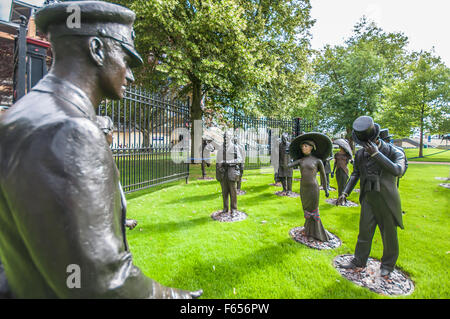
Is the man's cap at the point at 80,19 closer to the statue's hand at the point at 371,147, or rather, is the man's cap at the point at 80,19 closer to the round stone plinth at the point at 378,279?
the statue's hand at the point at 371,147

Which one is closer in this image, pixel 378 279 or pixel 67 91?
pixel 67 91

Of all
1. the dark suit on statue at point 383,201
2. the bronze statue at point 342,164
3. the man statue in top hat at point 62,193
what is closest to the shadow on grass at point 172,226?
the dark suit on statue at point 383,201

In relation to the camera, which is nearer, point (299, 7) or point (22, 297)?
point (22, 297)

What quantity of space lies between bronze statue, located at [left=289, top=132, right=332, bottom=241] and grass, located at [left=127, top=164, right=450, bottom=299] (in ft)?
1.76

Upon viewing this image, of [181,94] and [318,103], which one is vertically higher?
[318,103]

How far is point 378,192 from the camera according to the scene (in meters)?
3.54

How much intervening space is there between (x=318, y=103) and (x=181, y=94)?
21.1 m

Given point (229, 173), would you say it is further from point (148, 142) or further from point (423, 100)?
point (423, 100)

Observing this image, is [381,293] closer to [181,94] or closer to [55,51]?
[55,51]

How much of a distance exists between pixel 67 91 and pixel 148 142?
7.27 m

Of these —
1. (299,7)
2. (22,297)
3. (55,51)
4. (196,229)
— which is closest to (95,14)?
(55,51)

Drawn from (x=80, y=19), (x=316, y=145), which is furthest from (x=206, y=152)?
(x=80, y=19)

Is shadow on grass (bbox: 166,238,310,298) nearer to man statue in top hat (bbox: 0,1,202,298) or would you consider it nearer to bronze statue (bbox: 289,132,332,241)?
bronze statue (bbox: 289,132,332,241)

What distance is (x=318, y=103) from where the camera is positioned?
98.7 ft
